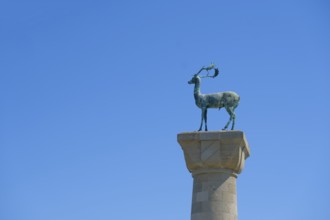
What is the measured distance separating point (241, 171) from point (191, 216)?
2.42 m

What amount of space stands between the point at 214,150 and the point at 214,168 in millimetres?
615

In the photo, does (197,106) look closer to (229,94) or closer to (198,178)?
(229,94)

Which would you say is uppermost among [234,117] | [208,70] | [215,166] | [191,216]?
[208,70]

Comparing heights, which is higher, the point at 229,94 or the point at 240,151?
the point at 229,94

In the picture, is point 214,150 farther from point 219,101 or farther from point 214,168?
point 219,101

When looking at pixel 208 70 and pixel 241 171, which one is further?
pixel 208 70

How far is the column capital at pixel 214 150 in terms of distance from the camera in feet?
71.6

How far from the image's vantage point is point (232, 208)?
2167 cm

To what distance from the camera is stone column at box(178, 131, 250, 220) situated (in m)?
21.5

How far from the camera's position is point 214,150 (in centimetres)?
2195

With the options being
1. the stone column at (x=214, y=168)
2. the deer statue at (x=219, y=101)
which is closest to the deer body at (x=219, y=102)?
the deer statue at (x=219, y=101)

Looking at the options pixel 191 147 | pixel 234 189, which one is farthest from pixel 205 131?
pixel 234 189

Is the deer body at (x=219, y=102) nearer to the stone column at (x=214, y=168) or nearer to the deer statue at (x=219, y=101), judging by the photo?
the deer statue at (x=219, y=101)

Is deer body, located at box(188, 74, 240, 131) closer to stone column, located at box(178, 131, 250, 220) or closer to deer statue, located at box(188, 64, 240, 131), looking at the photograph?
deer statue, located at box(188, 64, 240, 131)
